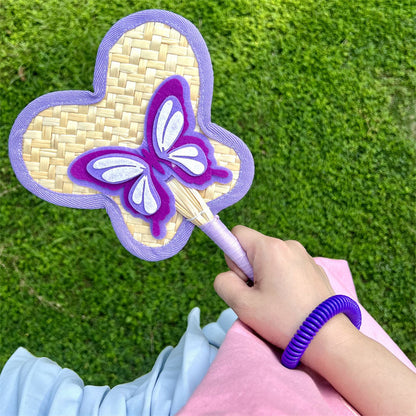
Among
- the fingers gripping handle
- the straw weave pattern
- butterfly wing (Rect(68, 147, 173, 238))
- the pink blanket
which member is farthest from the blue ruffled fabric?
the straw weave pattern

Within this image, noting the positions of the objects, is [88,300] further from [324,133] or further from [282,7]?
[282,7]

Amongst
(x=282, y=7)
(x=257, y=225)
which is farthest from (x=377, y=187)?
(x=282, y=7)

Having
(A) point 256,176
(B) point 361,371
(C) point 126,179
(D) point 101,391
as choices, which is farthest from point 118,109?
(A) point 256,176

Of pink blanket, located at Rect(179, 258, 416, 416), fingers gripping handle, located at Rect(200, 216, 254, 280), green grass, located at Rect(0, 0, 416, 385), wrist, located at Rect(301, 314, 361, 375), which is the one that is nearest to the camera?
pink blanket, located at Rect(179, 258, 416, 416)

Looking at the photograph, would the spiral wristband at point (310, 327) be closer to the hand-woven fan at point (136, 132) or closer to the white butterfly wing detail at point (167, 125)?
the hand-woven fan at point (136, 132)

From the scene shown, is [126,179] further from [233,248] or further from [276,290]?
[276,290]

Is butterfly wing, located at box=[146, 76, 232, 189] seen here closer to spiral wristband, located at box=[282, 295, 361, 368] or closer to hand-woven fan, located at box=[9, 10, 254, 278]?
hand-woven fan, located at box=[9, 10, 254, 278]

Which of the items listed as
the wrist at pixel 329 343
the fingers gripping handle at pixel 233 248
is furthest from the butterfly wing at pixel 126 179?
the wrist at pixel 329 343
